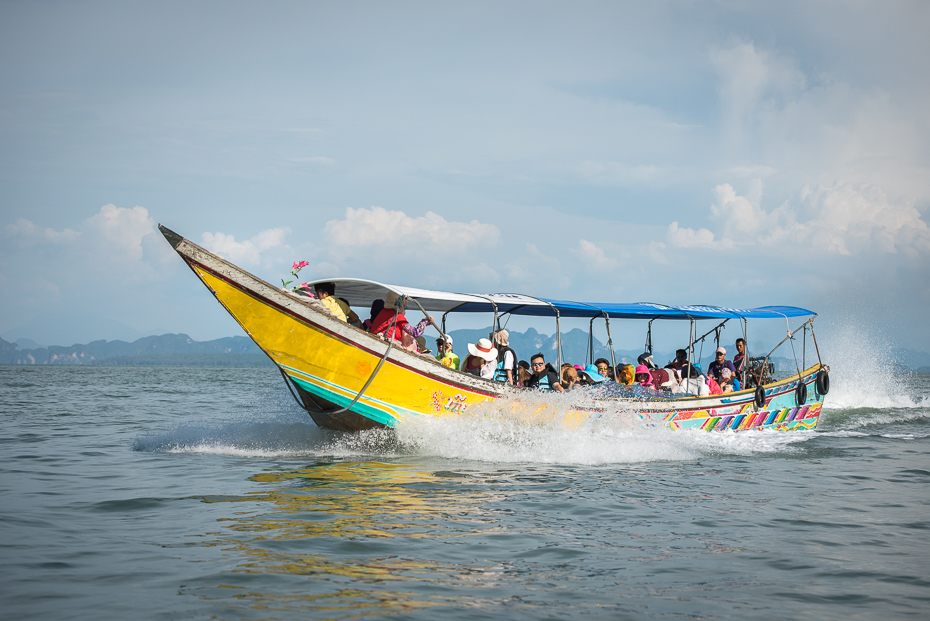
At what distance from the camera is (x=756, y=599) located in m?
4.85

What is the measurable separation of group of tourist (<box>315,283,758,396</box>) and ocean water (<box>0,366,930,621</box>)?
1.05m

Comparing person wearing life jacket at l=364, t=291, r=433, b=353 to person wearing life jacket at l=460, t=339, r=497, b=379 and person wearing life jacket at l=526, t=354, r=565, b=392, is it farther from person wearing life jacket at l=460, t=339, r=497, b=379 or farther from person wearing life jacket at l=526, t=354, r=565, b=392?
person wearing life jacket at l=526, t=354, r=565, b=392

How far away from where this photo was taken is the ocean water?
468cm

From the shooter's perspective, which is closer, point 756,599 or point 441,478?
point 756,599

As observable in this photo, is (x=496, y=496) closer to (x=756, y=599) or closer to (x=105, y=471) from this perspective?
(x=756, y=599)

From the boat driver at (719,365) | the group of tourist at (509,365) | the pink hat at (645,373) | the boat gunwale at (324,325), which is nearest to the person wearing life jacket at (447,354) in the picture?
the group of tourist at (509,365)

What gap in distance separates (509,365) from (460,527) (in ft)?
16.4

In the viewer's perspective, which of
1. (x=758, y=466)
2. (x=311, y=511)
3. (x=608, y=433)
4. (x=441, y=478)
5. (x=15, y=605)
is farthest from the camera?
(x=608, y=433)

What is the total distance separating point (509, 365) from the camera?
11.2m

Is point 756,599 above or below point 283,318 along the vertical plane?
below

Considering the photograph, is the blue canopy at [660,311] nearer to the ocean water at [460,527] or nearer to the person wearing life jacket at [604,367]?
the person wearing life jacket at [604,367]

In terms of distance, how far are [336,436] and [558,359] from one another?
160 inches

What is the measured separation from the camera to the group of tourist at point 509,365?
10195mm

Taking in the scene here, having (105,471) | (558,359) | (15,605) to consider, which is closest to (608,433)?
Answer: (558,359)
